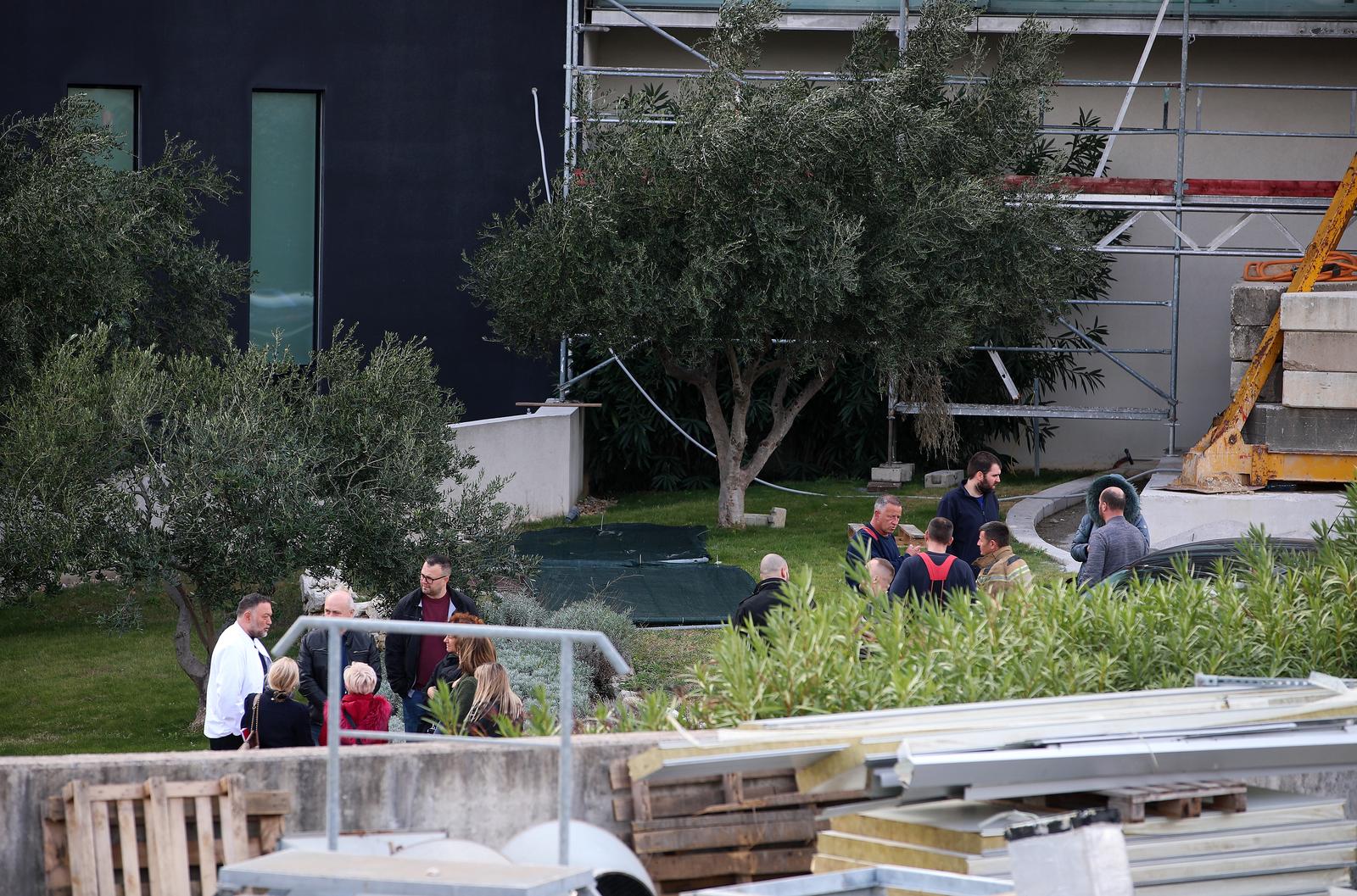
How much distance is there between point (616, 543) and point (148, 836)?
10.8 m

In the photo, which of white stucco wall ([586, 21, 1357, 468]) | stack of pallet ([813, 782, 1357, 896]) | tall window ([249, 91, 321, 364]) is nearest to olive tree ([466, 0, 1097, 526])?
tall window ([249, 91, 321, 364])

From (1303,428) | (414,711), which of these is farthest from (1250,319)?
(414,711)

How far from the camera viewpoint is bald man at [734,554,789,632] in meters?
8.00

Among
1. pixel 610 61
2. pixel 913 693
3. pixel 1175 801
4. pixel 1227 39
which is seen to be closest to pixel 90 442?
pixel 913 693

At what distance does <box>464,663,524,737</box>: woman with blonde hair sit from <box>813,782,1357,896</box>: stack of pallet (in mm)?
2356

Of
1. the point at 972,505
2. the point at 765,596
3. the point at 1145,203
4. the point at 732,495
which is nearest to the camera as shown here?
the point at 765,596

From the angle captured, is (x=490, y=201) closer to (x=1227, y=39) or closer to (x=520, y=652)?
(x=520, y=652)

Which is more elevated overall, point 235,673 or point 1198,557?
point 1198,557

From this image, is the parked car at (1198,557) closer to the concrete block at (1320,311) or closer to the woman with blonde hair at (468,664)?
the woman with blonde hair at (468,664)

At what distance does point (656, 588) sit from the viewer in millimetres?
13852

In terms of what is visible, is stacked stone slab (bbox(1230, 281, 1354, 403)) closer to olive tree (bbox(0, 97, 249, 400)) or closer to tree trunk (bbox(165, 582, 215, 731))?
olive tree (bbox(0, 97, 249, 400))

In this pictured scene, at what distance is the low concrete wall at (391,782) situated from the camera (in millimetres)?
5320

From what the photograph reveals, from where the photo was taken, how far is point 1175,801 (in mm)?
4719

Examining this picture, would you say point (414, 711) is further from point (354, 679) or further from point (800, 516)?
point (800, 516)
